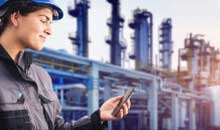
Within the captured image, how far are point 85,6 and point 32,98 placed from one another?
728 inches

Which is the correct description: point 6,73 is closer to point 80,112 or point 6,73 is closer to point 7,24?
point 7,24

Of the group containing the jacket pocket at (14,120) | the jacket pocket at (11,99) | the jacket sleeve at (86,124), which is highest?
the jacket pocket at (11,99)

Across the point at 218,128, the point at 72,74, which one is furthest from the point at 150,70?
the point at 72,74

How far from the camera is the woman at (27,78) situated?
1080mm

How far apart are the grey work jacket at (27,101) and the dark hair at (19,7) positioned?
5.4 inches

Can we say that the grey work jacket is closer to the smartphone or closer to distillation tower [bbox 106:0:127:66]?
the smartphone

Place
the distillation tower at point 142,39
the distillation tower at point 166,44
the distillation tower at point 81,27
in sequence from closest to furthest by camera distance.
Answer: the distillation tower at point 81,27
the distillation tower at point 142,39
the distillation tower at point 166,44

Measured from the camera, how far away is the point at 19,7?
121 cm

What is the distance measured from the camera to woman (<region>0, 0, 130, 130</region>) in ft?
3.54

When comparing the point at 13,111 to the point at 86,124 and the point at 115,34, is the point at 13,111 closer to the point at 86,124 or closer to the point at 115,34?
the point at 86,124

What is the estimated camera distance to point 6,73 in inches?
45.0

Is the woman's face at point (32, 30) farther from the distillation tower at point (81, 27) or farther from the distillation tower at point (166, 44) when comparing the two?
the distillation tower at point (166, 44)

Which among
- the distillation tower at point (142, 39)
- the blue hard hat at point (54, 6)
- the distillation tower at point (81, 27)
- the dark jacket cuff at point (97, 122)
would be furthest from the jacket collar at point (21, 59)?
the distillation tower at point (142, 39)

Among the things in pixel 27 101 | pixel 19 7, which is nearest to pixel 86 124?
pixel 27 101
